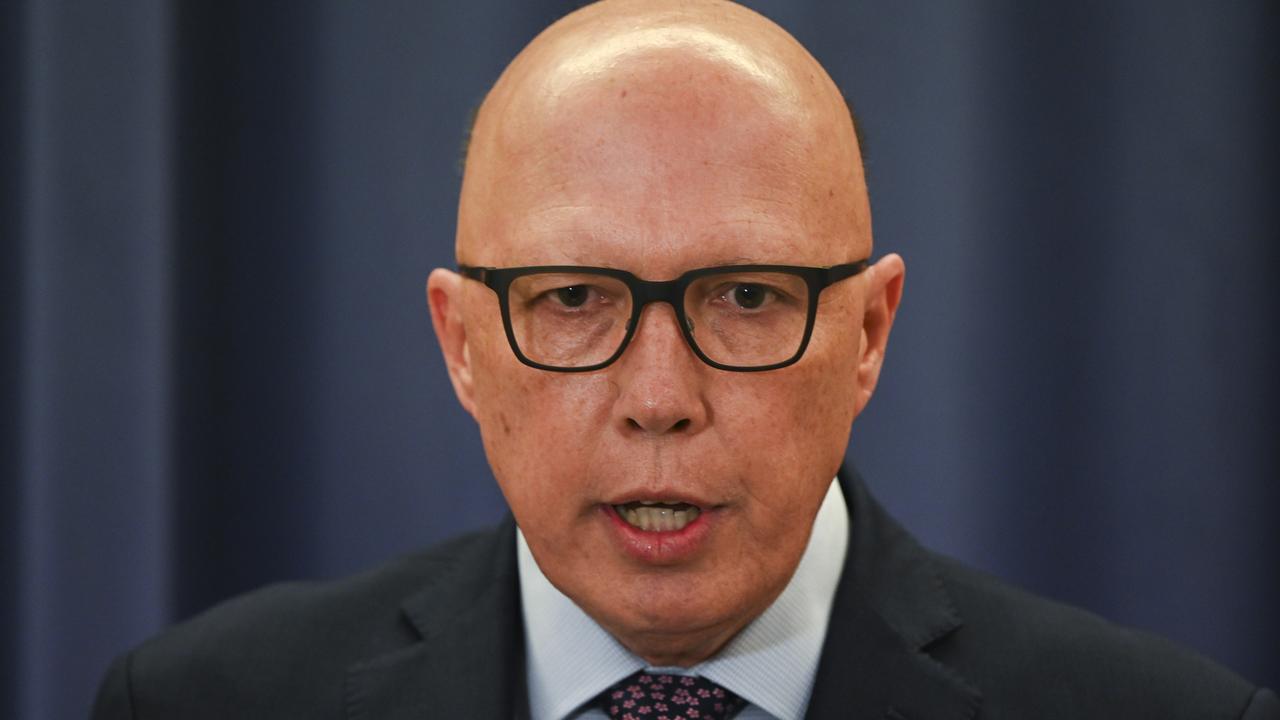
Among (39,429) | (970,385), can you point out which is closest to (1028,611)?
(970,385)

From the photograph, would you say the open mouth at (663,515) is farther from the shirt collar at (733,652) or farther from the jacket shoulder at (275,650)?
the jacket shoulder at (275,650)

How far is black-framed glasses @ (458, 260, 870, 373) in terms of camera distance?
1114 millimetres

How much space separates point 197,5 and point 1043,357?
1.21m

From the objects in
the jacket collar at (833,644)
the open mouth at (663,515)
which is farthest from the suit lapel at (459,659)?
the open mouth at (663,515)

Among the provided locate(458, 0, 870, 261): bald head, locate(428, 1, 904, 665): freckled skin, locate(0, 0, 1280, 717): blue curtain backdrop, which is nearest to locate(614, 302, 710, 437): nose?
locate(428, 1, 904, 665): freckled skin

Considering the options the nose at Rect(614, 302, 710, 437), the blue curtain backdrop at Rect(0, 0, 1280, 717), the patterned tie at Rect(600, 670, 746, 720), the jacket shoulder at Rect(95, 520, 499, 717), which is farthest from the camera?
the blue curtain backdrop at Rect(0, 0, 1280, 717)

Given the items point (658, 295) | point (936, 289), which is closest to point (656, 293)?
point (658, 295)

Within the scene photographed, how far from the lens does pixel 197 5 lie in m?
1.86

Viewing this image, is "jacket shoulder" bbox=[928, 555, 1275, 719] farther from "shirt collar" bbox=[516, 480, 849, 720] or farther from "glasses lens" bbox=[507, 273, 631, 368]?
"glasses lens" bbox=[507, 273, 631, 368]

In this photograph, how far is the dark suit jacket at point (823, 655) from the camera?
1.29 meters

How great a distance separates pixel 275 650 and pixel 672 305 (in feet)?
1.99

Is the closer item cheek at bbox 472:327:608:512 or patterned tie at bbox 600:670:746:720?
cheek at bbox 472:327:608:512

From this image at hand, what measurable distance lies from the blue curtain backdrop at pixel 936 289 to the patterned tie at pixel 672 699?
649mm

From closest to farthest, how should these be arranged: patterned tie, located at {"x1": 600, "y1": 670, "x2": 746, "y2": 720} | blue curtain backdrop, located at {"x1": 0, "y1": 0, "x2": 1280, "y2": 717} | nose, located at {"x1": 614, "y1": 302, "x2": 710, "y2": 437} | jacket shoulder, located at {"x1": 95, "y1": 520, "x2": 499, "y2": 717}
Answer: nose, located at {"x1": 614, "y1": 302, "x2": 710, "y2": 437}
patterned tie, located at {"x1": 600, "y1": 670, "x2": 746, "y2": 720}
jacket shoulder, located at {"x1": 95, "y1": 520, "x2": 499, "y2": 717}
blue curtain backdrop, located at {"x1": 0, "y1": 0, "x2": 1280, "y2": 717}
